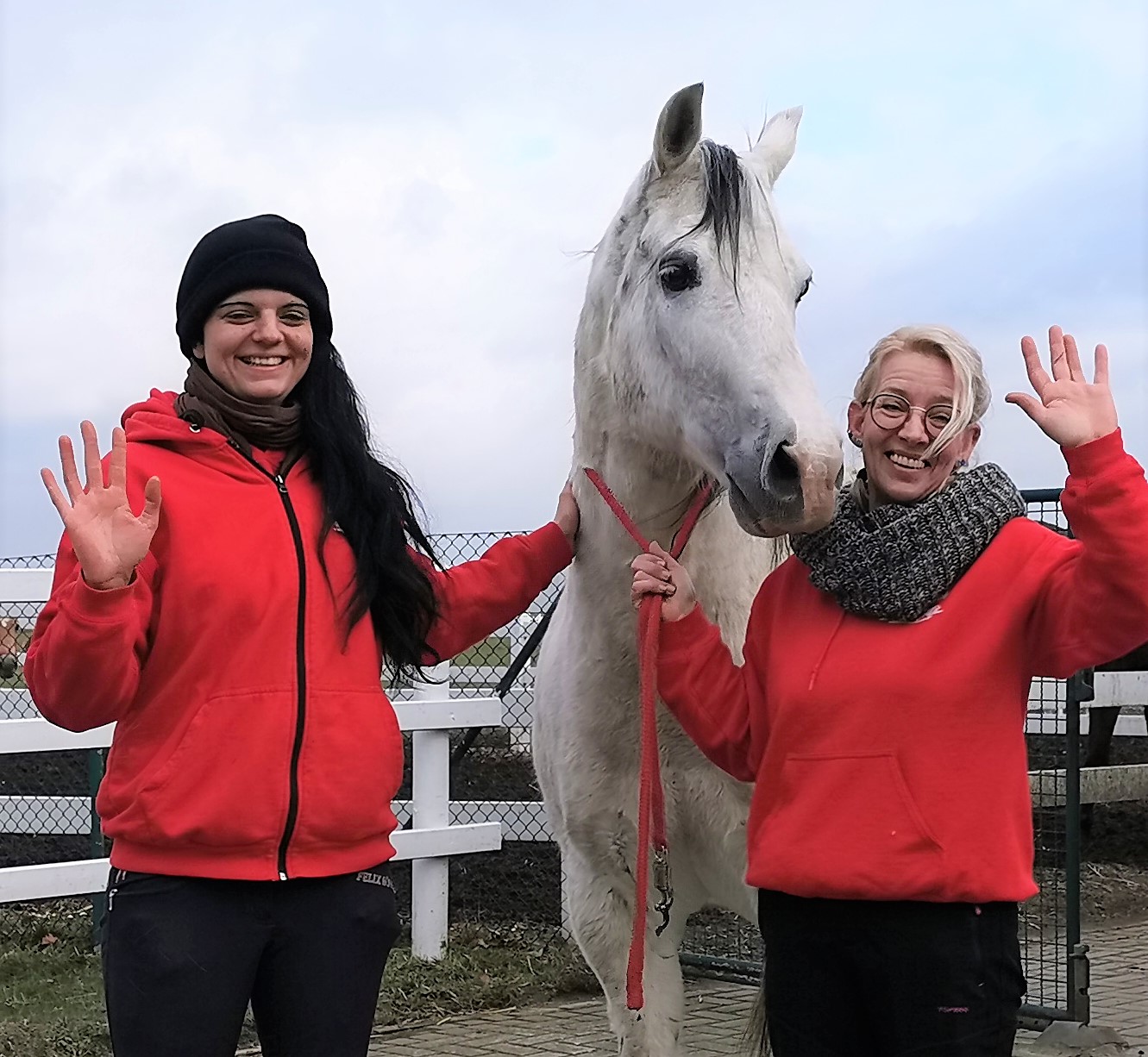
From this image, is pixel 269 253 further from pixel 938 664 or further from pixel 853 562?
pixel 938 664

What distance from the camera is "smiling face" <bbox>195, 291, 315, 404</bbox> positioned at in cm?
214

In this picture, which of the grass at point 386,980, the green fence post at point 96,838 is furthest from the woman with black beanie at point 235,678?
the green fence post at point 96,838

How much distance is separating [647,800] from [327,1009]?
0.67m

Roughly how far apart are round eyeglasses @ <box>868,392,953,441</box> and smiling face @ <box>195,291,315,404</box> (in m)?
0.91

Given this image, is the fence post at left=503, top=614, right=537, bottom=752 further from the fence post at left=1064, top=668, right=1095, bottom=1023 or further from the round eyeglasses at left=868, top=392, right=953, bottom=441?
the round eyeglasses at left=868, top=392, right=953, bottom=441

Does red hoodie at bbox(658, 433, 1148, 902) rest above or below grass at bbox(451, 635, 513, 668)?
below

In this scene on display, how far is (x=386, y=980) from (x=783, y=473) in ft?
12.5

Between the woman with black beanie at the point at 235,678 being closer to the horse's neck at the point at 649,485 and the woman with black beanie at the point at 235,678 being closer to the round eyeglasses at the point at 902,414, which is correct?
the horse's neck at the point at 649,485

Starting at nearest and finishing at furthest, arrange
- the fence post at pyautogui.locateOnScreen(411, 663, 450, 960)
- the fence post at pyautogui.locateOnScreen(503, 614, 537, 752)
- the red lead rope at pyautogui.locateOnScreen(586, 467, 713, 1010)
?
the red lead rope at pyautogui.locateOnScreen(586, 467, 713, 1010) → the fence post at pyautogui.locateOnScreen(411, 663, 450, 960) → the fence post at pyautogui.locateOnScreen(503, 614, 537, 752)

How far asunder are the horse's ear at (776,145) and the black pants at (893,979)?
1.45 metres

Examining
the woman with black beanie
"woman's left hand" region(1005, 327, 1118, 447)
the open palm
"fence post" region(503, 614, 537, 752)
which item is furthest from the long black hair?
"fence post" region(503, 614, 537, 752)

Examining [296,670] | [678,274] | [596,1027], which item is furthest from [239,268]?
[596,1027]

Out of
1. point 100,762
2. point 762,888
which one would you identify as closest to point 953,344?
point 762,888

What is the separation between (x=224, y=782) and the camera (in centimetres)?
195
